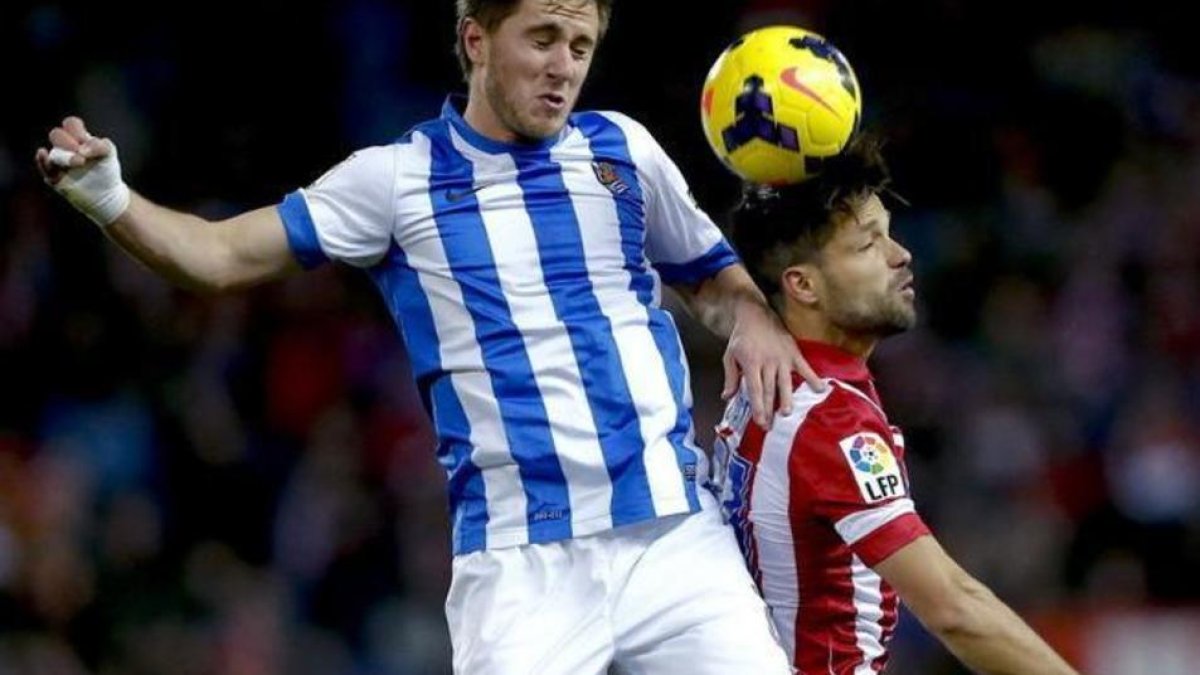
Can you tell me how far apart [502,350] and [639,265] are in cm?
43

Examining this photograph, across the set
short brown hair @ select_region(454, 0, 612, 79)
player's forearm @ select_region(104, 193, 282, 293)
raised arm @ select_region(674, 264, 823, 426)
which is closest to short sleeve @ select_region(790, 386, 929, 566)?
raised arm @ select_region(674, 264, 823, 426)

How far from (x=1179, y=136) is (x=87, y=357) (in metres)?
5.19

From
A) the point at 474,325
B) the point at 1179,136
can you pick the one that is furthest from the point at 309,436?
the point at 474,325

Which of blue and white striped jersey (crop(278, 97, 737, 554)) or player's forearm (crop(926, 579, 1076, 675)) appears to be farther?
blue and white striped jersey (crop(278, 97, 737, 554))

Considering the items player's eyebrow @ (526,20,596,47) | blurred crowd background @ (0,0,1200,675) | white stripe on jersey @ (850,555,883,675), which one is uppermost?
player's eyebrow @ (526,20,596,47)

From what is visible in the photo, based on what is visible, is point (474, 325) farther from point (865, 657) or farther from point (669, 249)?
point (865, 657)

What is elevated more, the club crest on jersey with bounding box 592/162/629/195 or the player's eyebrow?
the player's eyebrow

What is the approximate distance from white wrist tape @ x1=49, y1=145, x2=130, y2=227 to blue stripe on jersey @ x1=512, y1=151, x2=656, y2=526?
3.07ft

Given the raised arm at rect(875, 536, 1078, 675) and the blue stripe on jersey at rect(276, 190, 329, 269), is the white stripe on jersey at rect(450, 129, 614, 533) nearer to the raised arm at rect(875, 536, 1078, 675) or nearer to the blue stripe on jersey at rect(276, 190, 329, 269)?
the blue stripe on jersey at rect(276, 190, 329, 269)

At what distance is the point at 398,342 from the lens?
1127 centimetres

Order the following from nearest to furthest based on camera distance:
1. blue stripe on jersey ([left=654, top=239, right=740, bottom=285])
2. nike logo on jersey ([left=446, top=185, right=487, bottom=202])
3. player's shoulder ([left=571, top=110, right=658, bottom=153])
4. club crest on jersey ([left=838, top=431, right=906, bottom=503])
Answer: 1. club crest on jersey ([left=838, top=431, right=906, bottom=503])
2. nike logo on jersey ([left=446, top=185, right=487, bottom=202])
3. player's shoulder ([left=571, top=110, right=658, bottom=153])
4. blue stripe on jersey ([left=654, top=239, right=740, bottom=285])

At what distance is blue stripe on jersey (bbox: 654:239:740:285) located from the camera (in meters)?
6.17

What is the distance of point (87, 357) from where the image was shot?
11008 mm

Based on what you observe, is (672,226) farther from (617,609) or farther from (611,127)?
(617,609)
